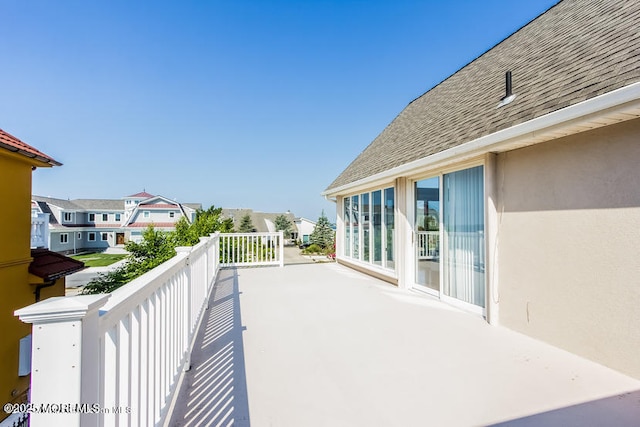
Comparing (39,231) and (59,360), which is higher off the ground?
(39,231)

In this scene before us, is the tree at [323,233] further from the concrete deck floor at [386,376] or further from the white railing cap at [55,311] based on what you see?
the white railing cap at [55,311]

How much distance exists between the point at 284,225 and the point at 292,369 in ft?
151

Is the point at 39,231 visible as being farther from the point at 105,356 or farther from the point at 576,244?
the point at 576,244

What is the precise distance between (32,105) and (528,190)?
16669mm

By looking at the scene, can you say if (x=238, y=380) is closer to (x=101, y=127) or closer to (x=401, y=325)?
(x=401, y=325)

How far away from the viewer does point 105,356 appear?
1.20m

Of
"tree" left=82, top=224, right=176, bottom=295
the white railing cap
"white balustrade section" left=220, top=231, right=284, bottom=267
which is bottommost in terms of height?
"tree" left=82, top=224, right=176, bottom=295

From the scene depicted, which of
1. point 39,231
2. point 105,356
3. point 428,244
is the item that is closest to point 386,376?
point 105,356

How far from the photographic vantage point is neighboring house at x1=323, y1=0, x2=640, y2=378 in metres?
2.72

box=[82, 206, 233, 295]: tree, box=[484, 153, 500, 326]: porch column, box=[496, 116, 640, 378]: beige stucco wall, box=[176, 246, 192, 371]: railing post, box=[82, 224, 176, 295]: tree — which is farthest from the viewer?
box=[82, 224, 176, 295]: tree

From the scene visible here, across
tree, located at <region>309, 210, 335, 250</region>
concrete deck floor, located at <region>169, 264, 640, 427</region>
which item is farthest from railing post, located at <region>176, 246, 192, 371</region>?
tree, located at <region>309, 210, 335, 250</region>

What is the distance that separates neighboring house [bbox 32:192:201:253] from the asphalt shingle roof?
27.7 m

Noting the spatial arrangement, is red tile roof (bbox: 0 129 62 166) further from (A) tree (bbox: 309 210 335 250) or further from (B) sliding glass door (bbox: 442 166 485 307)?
(A) tree (bbox: 309 210 335 250)

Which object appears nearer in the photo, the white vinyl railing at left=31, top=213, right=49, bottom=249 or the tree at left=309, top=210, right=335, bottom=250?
the white vinyl railing at left=31, top=213, right=49, bottom=249
